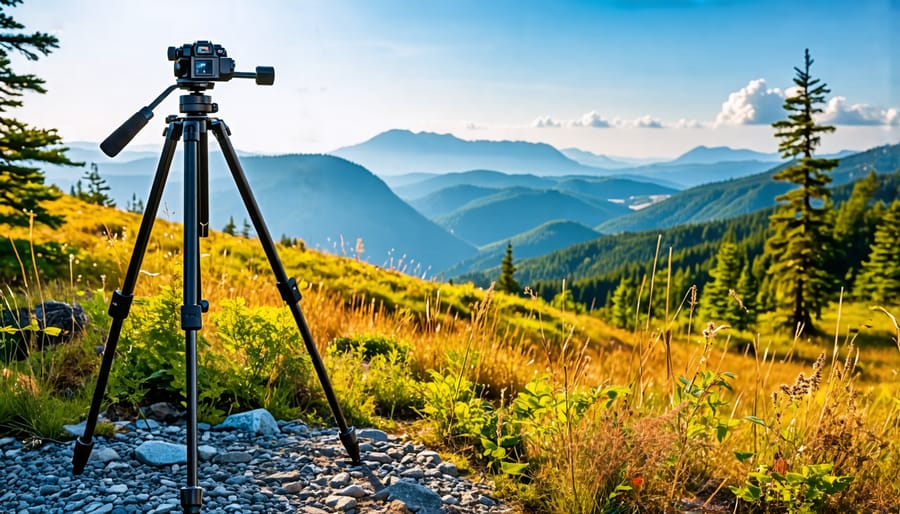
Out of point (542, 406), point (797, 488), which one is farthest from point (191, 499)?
point (797, 488)

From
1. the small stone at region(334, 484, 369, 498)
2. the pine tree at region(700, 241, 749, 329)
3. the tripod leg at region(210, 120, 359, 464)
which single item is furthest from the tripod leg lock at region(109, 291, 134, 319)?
the pine tree at region(700, 241, 749, 329)

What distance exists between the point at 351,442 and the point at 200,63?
267 centimetres

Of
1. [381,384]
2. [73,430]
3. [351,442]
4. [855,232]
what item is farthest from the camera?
[855,232]

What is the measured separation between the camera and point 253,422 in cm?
527

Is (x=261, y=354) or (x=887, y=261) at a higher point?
(x=261, y=354)

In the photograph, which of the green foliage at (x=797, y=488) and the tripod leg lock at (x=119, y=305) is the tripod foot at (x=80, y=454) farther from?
the green foliage at (x=797, y=488)

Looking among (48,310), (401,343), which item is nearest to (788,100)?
(401,343)

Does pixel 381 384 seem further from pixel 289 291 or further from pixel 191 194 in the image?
pixel 191 194

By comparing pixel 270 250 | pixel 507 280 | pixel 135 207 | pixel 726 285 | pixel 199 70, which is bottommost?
pixel 726 285

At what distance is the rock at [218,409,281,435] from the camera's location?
17.2 feet

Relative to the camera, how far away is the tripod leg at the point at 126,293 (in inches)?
149

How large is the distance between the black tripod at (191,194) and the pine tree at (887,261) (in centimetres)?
7722

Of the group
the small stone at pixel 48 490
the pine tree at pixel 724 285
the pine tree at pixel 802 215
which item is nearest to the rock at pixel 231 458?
the small stone at pixel 48 490

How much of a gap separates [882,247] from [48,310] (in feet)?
267
